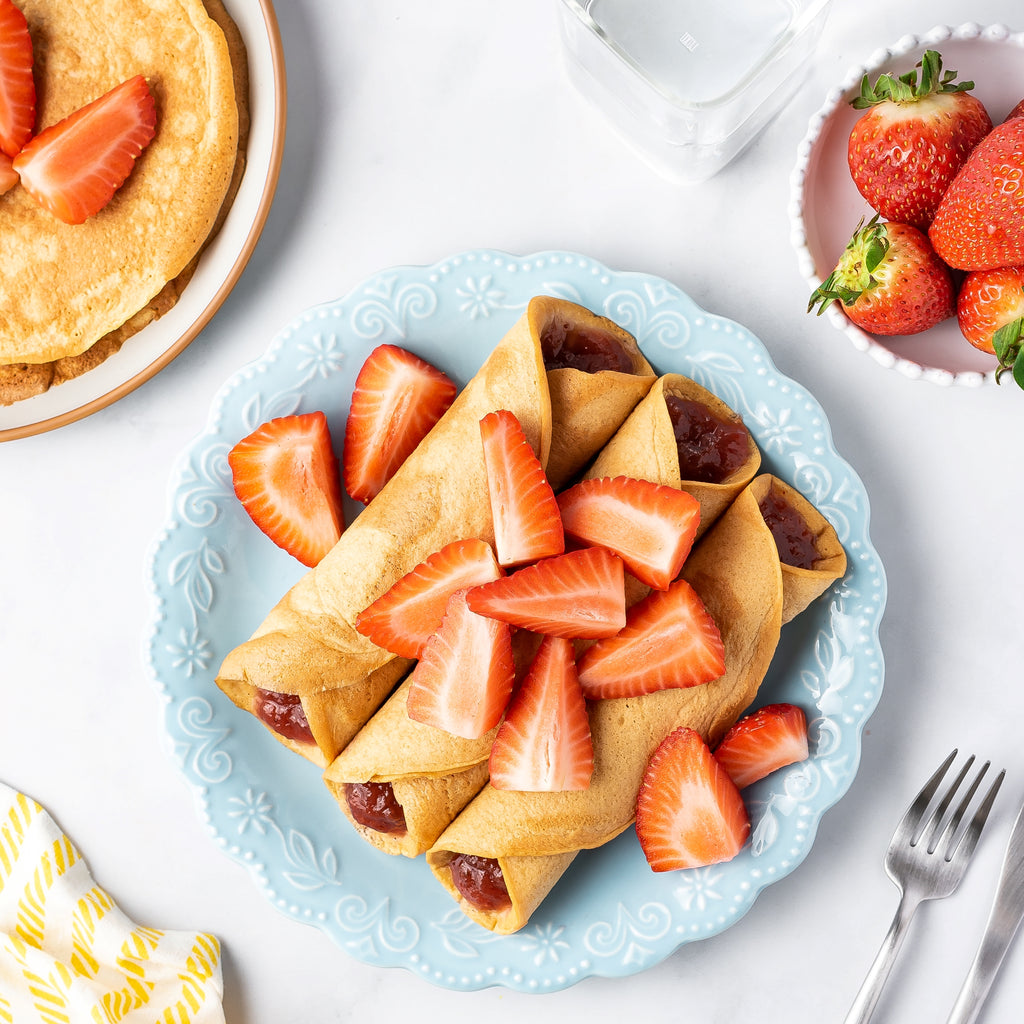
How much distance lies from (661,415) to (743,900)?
91cm

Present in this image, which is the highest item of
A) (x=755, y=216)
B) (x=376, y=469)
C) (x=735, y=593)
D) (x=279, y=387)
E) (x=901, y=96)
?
(x=901, y=96)

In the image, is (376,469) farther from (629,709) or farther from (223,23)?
(223,23)

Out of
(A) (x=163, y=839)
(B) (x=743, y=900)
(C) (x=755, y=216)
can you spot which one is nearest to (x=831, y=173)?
(C) (x=755, y=216)

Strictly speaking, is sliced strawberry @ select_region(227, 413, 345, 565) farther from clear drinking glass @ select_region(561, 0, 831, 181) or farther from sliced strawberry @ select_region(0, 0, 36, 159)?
clear drinking glass @ select_region(561, 0, 831, 181)

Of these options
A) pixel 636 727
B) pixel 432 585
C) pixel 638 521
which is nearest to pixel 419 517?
pixel 432 585

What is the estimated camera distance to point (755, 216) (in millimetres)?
1794

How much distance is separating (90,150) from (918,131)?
1477mm

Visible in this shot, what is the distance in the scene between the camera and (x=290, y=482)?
1710mm

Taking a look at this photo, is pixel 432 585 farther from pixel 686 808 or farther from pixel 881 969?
pixel 881 969

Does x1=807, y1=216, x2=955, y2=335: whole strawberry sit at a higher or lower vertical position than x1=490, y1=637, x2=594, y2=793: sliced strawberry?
higher

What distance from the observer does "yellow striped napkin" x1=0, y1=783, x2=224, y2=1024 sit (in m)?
1.88

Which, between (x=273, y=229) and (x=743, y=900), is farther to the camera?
(x=273, y=229)

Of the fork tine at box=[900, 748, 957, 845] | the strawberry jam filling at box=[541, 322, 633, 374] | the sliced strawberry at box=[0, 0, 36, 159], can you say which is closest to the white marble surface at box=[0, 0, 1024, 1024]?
the fork tine at box=[900, 748, 957, 845]

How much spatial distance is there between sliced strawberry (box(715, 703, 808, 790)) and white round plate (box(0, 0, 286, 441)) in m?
1.29
